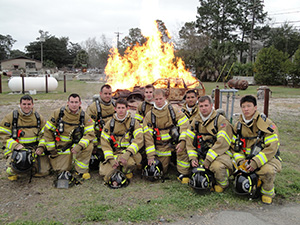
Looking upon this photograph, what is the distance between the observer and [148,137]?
4.65 m

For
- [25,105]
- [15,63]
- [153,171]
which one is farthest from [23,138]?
[15,63]

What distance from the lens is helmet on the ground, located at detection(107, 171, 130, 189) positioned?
4.18m

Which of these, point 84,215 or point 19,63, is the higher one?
point 19,63

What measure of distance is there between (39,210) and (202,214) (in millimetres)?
2239

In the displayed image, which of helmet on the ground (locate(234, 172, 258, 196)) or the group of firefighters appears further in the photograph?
the group of firefighters

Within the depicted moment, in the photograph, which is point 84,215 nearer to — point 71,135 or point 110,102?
point 71,135

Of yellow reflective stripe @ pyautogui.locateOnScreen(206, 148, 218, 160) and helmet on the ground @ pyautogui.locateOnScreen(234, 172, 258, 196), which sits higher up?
yellow reflective stripe @ pyautogui.locateOnScreen(206, 148, 218, 160)

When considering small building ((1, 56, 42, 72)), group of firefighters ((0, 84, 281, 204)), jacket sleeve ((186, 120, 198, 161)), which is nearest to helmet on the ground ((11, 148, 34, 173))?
group of firefighters ((0, 84, 281, 204))

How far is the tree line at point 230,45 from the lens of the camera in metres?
27.7

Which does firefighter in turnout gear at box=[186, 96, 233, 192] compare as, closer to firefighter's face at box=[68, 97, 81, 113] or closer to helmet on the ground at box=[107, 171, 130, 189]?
helmet on the ground at box=[107, 171, 130, 189]

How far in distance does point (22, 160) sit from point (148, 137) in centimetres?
220

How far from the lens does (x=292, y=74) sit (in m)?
26.8

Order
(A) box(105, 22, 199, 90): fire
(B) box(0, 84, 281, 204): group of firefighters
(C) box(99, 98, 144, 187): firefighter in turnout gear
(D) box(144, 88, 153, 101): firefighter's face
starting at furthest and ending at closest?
(A) box(105, 22, 199, 90): fire < (D) box(144, 88, 153, 101): firefighter's face < (C) box(99, 98, 144, 187): firefighter in turnout gear < (B) box(0, 84, 281, 204): group of firefighters

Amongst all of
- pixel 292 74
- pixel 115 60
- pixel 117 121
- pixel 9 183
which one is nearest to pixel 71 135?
pixel 117 121
